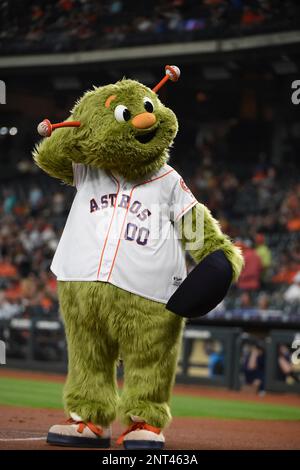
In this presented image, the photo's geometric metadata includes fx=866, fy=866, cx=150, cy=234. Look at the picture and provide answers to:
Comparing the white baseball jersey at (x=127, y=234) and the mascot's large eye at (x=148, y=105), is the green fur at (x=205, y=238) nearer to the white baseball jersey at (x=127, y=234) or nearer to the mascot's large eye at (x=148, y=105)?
the white baseball jersey at (x=127, y=234)

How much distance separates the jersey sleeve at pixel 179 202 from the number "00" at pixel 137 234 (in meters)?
0.22

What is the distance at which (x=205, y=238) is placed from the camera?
14.8 feet

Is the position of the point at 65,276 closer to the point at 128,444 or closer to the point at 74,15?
the point at 128,444

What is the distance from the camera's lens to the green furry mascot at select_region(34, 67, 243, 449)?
14.0ft

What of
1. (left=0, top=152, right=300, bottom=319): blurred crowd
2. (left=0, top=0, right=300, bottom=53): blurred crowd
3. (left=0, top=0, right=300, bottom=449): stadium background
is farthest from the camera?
(left=0, top=0, right=300, bottom=53): blurred crowd

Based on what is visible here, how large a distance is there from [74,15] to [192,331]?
28.3ft

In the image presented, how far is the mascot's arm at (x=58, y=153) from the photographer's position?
455 cm

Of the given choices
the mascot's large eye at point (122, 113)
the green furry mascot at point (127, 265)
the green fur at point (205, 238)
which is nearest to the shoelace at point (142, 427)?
the green furry mascot at point (127, 265)

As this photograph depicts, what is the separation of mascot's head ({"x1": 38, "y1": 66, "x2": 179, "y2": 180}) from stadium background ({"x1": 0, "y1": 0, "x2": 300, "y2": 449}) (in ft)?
11.0

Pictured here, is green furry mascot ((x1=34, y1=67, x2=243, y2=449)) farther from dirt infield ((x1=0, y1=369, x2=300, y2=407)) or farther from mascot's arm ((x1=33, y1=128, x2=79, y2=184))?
dirt infield ((x1=0, y1=369, x2=300, y2=407))

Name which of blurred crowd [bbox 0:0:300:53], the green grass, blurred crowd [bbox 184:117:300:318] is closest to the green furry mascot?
the green grass

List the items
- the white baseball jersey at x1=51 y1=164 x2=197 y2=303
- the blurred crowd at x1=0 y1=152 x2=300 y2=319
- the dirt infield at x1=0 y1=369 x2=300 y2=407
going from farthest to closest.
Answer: the blurred crowd at x1=0 y1=152 x2=300 y2=319 < the dirt infield at x1=0 y1=369 x2=300 y2=407 < the white baseball jersey at x1=51 y1=164 x2=197 y2=303

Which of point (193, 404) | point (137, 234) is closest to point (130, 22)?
point (193, 404)

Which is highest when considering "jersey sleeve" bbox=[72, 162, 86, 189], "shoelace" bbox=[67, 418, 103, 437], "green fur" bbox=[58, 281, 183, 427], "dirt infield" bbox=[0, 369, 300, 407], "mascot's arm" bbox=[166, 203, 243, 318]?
"jersey sleeve" bbox=[72, 162, 86, 189]
